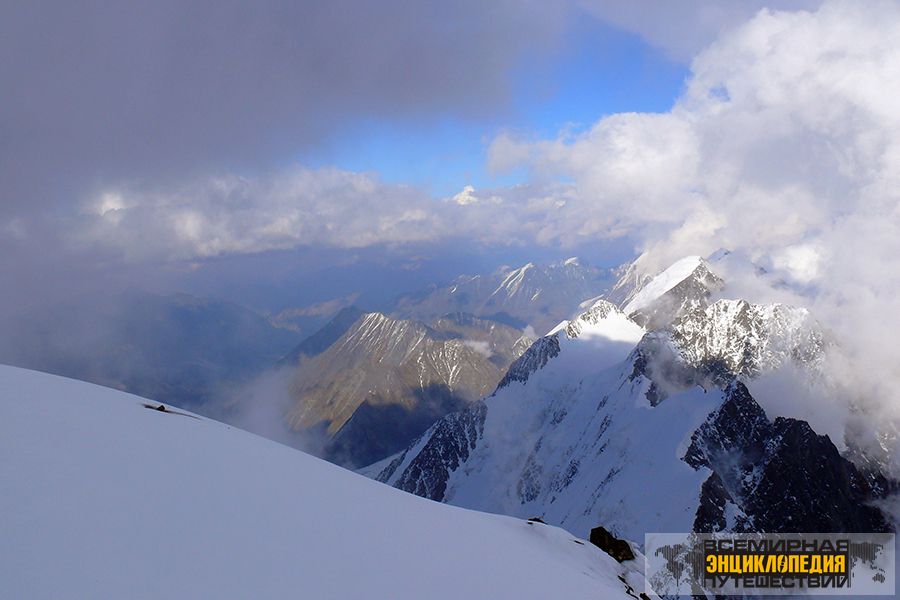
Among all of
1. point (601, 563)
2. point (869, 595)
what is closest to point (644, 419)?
point (869, 595)

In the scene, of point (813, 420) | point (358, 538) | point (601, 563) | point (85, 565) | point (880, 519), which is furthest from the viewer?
point (813, 420)

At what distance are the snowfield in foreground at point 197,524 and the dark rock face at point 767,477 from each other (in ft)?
343

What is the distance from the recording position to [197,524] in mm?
7488

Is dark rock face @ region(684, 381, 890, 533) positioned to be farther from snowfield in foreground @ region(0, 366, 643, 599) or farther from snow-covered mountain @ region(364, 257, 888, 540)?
snowfield in foreground @ region(0, 366, 643, 599)

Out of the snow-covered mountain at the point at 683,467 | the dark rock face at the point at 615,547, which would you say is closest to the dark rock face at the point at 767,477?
the snow-covered mountain at the point at 683,467

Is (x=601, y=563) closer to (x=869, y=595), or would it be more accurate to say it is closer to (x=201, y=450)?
(x=201, y=450)

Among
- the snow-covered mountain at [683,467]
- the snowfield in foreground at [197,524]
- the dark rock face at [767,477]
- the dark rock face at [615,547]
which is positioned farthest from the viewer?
the snow-covered mountain at [683,467]

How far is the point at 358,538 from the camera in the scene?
895 centimetres

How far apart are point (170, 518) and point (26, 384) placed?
6.85m

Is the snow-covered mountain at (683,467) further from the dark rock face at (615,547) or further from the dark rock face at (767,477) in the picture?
the dark rock face at (615,547)

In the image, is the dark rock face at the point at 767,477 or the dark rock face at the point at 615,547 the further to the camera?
the dark rock face at the point at 767,477

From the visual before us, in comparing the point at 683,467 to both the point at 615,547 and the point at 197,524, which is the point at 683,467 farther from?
the point at 197,524

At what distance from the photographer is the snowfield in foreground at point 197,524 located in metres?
6.00

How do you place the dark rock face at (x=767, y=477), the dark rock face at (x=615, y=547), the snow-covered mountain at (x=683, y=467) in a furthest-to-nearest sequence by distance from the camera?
the snow-covered mountain at (x=683, y=467)
the dark rock face at (x=767, y=477)
the dark rock face at (x=615, y=547)
